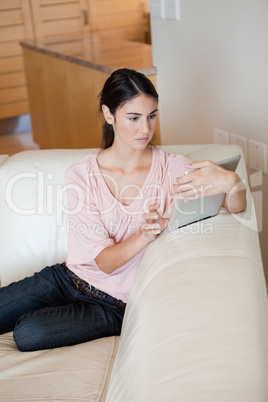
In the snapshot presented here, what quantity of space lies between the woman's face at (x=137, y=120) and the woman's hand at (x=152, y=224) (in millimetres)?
224

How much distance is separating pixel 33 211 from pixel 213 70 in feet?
2.87

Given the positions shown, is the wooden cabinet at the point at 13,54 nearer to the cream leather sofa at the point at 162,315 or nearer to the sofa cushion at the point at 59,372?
the cream leather sofa at the point at 162,315

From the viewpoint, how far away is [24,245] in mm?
1777

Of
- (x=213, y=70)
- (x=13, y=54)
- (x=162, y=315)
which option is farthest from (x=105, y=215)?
(x=13, y=54)

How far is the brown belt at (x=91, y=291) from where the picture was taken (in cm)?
154

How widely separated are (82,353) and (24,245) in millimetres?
535

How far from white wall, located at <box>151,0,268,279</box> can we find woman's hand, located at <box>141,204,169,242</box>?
629 mm

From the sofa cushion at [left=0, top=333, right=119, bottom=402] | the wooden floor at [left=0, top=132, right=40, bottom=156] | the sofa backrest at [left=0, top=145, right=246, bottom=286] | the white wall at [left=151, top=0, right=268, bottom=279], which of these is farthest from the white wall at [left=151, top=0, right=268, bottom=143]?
the wooden floor at [left=0, top=132, right=40, bottom=156]

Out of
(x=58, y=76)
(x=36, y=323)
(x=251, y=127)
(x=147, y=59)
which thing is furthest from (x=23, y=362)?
(x=58, y=76)

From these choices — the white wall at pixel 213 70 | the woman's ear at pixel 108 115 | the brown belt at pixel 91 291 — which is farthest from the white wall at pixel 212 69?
the brown belt at pixel 91 291

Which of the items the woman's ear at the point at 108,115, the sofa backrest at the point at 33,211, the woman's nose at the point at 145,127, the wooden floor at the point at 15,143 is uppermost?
the woman's ear at the point at 108,115

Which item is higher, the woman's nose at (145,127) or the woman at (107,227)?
the woman's nose at (145,127)

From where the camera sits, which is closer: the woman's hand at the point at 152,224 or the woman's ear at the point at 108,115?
the woman's hand at the point at 152,224

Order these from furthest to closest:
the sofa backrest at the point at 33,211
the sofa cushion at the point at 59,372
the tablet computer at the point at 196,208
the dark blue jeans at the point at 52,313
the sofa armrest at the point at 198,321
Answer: the sofa backrest at the point at 33,211, the dark blue jeans at the point at 52,313, the tablet computer at the point at 196,208, the sofa cushion at the point at 59,372, the sofa armrest at the point at 198,321
